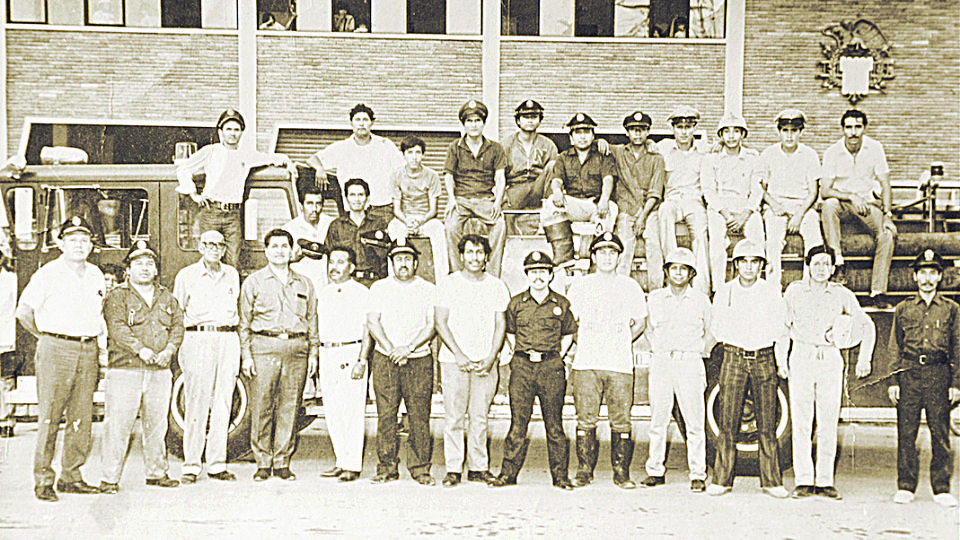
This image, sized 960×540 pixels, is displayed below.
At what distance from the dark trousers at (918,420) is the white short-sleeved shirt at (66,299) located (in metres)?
5.13

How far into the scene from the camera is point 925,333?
16.3 ft

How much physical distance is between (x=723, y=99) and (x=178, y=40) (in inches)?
151

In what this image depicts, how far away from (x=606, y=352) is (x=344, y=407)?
1.70 meters

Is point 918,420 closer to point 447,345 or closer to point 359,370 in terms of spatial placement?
point 447,345

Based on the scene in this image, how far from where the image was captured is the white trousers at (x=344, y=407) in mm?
4988

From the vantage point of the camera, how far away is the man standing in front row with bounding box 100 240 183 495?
489cm

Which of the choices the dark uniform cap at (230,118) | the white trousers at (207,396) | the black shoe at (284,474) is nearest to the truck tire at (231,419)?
the white trousers at (207,396)

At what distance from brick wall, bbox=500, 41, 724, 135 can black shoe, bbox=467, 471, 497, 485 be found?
2356 millimetres

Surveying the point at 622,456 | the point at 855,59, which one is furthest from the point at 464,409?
the point at 855,59

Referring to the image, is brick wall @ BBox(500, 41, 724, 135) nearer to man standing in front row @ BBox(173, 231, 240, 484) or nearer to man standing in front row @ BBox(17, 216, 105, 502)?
man standing in front row @ BBox(173, 231, 240, 484)

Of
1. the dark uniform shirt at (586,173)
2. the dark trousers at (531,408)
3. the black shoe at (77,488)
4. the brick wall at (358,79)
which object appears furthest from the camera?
the brick wall at (358,79)

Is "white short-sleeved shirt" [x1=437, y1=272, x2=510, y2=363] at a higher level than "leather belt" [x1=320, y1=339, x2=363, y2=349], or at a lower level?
higher

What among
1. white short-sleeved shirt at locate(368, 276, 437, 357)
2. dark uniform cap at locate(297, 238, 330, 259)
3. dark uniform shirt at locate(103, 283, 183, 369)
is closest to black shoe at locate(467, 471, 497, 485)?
white short-sleeved shirt at locate(368, 276, 437, 357)

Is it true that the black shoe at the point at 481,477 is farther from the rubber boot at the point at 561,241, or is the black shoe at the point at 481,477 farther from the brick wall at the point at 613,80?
the brick wall at the point at 613,80
